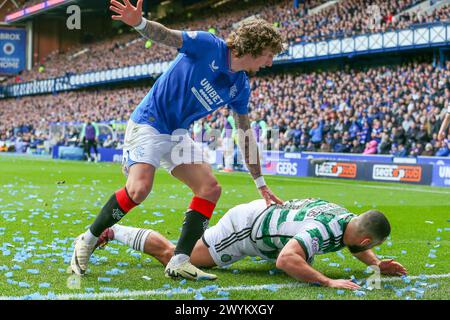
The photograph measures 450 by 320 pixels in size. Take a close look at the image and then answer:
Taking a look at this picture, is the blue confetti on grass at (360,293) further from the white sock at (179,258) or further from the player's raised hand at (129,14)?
the player's raised hand at (129,14)

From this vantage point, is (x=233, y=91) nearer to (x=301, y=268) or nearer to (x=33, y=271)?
(x=301, y=268)

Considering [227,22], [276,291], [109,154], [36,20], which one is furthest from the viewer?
[36,20]

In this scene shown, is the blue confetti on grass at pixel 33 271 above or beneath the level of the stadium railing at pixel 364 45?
beneath

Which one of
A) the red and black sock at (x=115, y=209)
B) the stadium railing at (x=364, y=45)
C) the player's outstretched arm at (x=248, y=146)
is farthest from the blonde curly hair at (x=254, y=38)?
the stadium railing at (x=364, y=45)

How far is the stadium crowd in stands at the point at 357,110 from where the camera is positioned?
80.5 ft

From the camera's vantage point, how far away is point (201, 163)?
5.96 metres

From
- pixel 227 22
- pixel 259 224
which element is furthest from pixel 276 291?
pixel 227 22

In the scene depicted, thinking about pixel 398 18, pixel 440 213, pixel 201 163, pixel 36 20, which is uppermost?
pixel 36 20

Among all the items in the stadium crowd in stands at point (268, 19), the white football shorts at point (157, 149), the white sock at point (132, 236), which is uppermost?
the stadium crowd in stands at point (268, 19)

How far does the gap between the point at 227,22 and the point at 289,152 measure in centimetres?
2560

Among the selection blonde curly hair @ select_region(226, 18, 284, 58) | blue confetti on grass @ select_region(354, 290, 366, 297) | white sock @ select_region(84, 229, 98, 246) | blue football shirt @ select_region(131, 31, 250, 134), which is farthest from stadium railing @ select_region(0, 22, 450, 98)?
blue confetti on grass @ select_region(354, 290, 366, 297)

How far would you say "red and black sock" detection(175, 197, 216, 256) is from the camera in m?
5.75

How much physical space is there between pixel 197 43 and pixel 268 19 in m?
41.5
